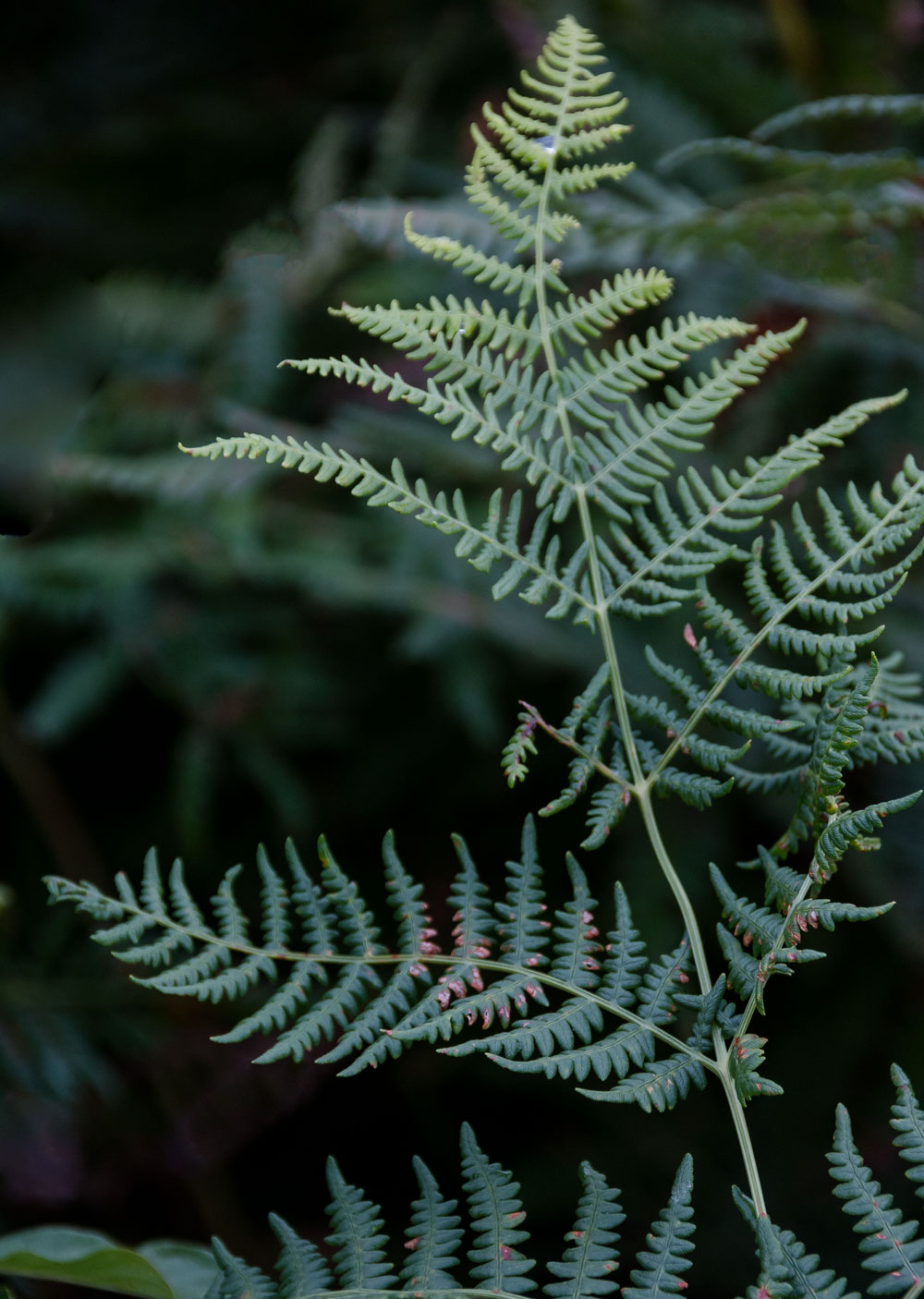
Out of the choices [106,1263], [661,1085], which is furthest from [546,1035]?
[106,1263]

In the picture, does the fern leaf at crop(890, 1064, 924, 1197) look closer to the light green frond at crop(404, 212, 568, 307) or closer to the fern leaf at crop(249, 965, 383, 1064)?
the fern leaf at crop(249, 965, 383, 1064)

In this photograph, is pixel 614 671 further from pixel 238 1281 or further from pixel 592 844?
pixel 238 1281

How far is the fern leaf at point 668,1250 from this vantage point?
0.39 m

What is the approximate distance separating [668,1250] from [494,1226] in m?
0.07

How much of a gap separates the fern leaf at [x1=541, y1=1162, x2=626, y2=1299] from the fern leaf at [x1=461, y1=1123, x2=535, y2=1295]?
15mm

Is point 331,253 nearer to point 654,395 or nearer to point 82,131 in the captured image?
point 654,395

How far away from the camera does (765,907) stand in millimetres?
447

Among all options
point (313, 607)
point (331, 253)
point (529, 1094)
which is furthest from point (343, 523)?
point (529, 1094)

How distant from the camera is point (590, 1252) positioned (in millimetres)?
403

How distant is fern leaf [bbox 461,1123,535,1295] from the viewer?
1.33 ft

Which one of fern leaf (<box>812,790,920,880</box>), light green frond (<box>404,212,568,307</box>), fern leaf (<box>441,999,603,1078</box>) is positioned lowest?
fern leaf (<box>441,999,603,1078</box>)

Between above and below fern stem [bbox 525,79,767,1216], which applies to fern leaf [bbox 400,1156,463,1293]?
below

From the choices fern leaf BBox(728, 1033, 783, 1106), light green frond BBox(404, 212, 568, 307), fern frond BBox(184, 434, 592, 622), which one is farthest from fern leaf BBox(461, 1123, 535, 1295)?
light green frond BBox(404, 212, 568, 307)

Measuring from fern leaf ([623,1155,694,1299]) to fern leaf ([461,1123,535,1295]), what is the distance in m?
0.05
